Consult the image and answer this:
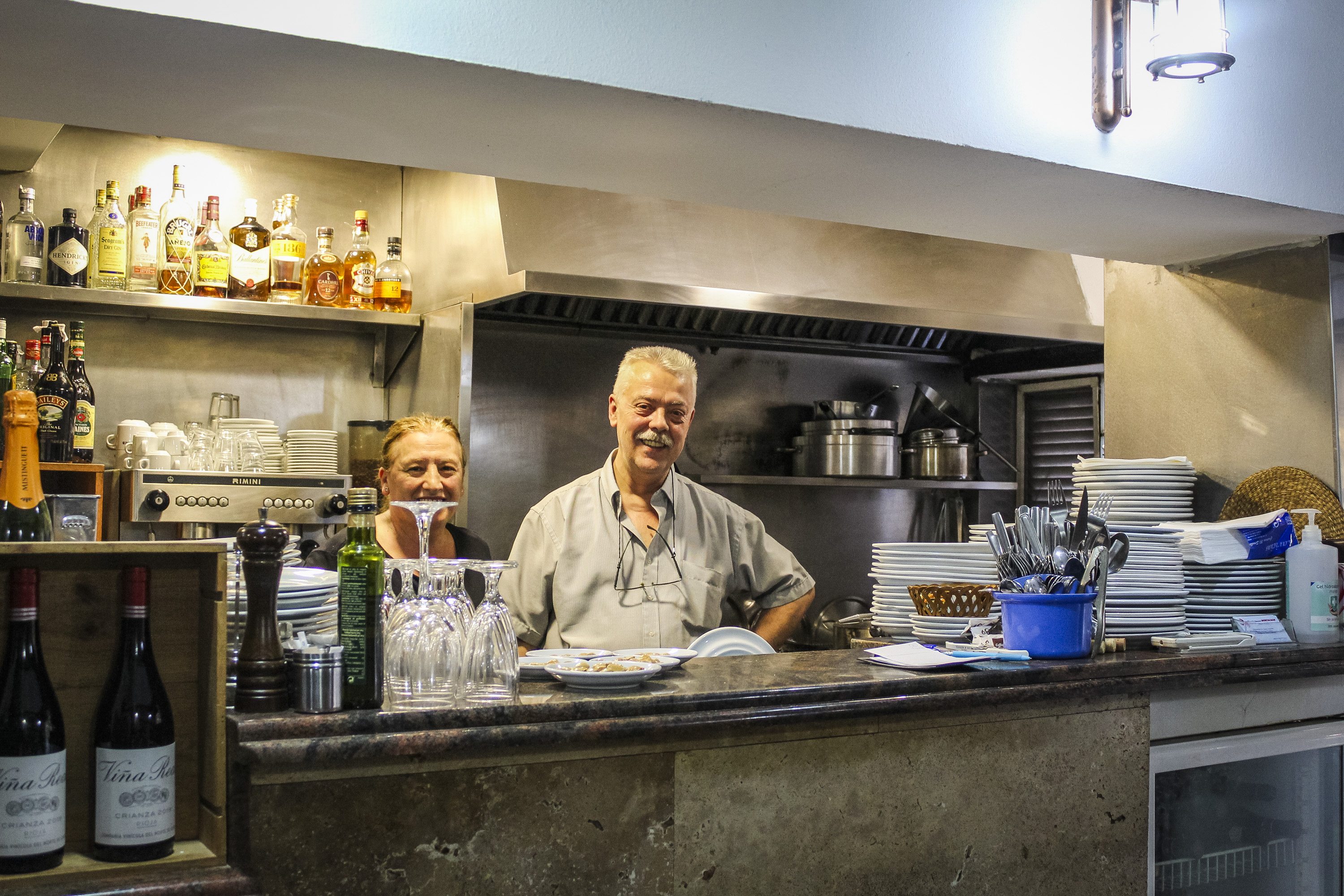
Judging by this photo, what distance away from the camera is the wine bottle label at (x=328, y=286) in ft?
14.2

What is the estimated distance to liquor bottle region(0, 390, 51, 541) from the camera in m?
1.52

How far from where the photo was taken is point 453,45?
5.92ft

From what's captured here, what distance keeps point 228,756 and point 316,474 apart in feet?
9.06

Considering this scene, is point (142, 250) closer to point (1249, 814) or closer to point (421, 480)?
point (421, 480)

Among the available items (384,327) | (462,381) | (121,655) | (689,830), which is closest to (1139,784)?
(689,830)

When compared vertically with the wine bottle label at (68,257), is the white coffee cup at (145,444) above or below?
below

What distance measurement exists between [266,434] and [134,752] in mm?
2890

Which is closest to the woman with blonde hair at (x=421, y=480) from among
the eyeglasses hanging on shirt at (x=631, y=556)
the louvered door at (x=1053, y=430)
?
the eyeglasses hanging on shirt at (x=631, y=556)

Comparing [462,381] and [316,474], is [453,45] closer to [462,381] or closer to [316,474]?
[462,381]

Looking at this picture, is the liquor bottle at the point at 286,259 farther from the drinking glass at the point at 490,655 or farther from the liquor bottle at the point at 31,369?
the drinking glass at the point at 490,655

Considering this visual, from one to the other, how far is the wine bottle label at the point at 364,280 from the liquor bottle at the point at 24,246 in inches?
42.3

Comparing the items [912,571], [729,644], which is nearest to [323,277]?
[729,644]

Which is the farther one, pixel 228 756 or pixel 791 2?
pixel 791 2

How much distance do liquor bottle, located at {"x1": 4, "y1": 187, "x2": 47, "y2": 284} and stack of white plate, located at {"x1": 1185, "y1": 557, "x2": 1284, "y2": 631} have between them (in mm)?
3761
